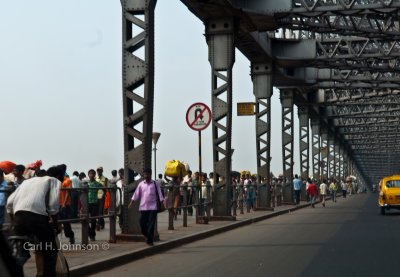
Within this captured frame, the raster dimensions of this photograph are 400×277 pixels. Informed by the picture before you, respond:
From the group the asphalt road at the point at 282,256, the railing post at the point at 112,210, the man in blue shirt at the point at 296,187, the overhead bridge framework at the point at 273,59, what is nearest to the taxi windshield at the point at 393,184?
the overhead bridge framework at the point at 273,59

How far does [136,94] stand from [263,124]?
64.1ft

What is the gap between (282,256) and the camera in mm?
13445

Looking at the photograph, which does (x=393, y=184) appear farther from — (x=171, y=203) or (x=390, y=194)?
(x=171, y=203)

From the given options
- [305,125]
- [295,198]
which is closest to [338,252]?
[295,198]

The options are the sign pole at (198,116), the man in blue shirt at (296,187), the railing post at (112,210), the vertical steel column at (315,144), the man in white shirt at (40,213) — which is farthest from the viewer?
the vertical steel column at (315,144)

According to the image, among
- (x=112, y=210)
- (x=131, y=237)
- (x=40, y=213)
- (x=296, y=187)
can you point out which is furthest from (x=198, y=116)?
(x=296, y=187)

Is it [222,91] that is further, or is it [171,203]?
[222,91]

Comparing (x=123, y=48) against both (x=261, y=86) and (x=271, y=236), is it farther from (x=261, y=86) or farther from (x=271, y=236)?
(x=261, y=86)

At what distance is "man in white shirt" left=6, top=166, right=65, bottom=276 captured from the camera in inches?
336

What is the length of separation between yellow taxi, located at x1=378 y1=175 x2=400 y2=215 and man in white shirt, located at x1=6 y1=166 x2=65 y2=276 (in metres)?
24.3

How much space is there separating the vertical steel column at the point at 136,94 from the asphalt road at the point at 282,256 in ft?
6.19

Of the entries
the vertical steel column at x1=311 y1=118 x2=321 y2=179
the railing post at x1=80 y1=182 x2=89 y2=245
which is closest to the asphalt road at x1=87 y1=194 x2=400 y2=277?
the railing post at x1=80 y1=182 x2=89 y2=245

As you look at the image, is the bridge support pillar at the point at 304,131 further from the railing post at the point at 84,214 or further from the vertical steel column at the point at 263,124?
the railing post at the point at 84,214

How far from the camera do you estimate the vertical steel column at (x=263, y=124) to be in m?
32.5
